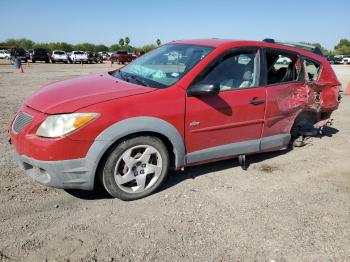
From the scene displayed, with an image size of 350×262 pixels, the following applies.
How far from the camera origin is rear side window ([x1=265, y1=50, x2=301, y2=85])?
4848 mm

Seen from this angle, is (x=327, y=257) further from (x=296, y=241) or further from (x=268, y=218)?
(x=268, y=218)

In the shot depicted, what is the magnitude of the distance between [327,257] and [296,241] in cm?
29

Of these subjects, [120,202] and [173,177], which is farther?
[173,177]

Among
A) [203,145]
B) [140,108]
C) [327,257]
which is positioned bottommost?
[327,257]

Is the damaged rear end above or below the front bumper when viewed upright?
above

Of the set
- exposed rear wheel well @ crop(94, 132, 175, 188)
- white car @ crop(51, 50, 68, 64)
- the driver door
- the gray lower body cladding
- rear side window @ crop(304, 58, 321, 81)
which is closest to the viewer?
exposed rear wheel well @ crop(94, 132, 175, 188)

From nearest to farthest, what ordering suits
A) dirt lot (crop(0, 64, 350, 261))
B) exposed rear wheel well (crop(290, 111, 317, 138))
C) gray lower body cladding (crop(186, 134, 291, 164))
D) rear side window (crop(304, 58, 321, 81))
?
1. dirt lot (crop(0, 64, 350, 261))
2. gray lower body cladding (crop(186, 134, 291, 164))
3. rear side window (crop(304, 58, 321, 81))
4. exposed rear wheel well (crop(290, 111, 317, 138))

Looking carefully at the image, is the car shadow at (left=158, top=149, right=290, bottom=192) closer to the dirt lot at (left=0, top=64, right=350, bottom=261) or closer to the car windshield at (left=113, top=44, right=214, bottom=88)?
the dirt lot at (left=0, top=64, right=350, bottom=261)

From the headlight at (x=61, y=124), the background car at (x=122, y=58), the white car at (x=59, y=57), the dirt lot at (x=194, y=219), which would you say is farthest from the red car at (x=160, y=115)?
the white car at (x=59, y=57)

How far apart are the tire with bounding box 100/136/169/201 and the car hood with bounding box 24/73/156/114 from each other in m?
0.52

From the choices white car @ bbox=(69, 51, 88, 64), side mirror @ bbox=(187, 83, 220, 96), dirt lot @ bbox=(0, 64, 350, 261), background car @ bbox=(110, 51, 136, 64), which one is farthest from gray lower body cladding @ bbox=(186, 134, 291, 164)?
white car @ bbox=(69, 51, 88, 64)

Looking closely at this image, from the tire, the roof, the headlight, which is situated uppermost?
the roof

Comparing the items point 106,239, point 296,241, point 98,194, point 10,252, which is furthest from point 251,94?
point 10,252

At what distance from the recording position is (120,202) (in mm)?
3814
